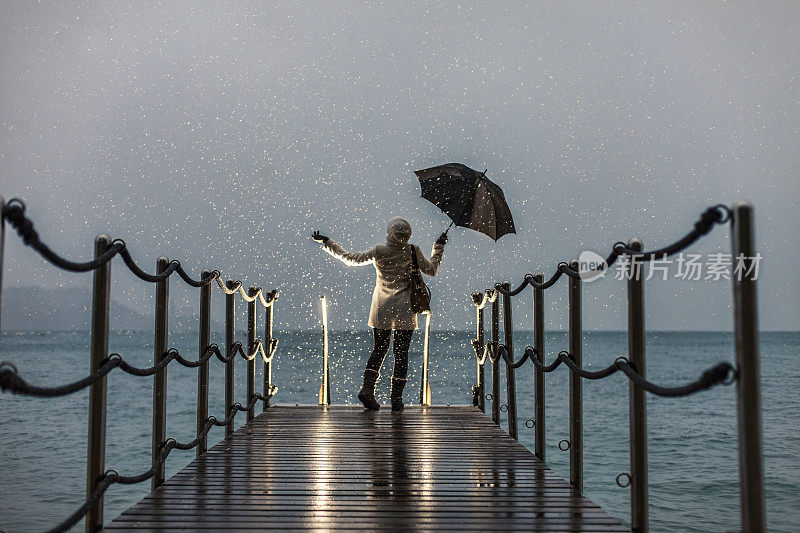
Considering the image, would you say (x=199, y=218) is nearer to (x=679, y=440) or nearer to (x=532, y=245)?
(x=532, y=245)

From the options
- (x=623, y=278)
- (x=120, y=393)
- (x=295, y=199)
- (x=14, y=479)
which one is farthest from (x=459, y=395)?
(x=295, y=199)

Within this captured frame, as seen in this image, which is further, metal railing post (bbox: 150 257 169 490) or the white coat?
the white coat

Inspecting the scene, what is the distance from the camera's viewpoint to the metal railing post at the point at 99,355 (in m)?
2.95

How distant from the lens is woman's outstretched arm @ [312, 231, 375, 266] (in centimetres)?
634

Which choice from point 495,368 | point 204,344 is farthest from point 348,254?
point 204,344

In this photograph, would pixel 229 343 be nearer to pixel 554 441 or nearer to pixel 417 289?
pixel 417 289

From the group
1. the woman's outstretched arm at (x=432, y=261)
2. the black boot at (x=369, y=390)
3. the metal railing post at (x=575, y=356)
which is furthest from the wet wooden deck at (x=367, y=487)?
the woman's outstretched arm at (x=432, y=261)

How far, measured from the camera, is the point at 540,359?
4523mm

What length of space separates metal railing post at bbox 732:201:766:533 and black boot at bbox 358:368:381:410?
474 centimetres

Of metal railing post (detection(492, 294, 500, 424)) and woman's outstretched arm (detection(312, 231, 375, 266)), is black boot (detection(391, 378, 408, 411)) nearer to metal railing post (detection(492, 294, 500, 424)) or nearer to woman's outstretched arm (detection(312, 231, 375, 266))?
metal railing post (detection(492, 294, 500, 424))

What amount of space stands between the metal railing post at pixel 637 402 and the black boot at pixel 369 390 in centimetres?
388

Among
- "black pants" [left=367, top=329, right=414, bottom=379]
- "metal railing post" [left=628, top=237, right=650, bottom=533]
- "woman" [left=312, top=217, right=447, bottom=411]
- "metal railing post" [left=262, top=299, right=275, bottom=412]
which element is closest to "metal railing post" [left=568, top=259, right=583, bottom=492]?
"metal railing post" [left=628, top=237, right=650, bottom=533]
